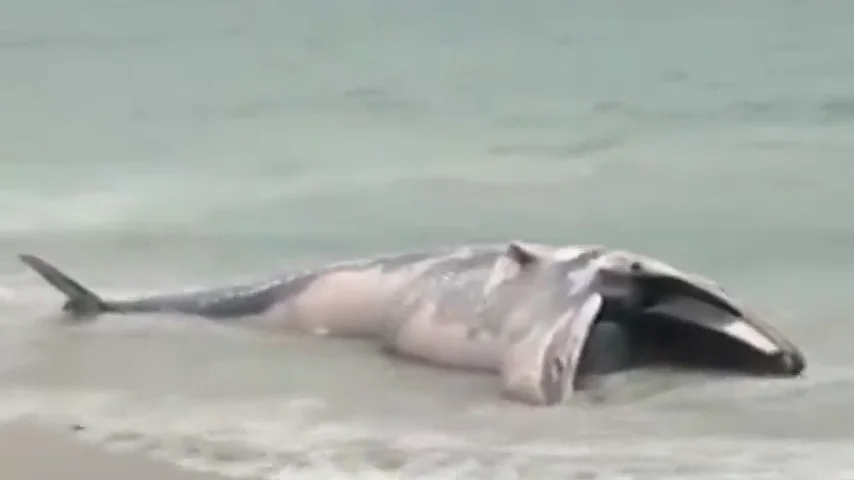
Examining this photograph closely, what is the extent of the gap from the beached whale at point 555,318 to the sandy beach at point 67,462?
0.81 metres

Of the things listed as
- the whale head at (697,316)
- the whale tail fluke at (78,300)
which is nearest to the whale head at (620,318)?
the whale head at (697,316)

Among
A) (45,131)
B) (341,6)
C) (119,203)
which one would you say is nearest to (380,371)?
(119,203)

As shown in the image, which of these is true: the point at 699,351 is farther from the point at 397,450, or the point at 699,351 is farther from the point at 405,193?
the point at 405,193

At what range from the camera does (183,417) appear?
365 cm

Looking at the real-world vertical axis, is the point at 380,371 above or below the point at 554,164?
below

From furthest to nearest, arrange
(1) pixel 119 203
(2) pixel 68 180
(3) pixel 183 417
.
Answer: (2) pixel 68 180, (1) pixel 119 203, (3) pixel 183 417

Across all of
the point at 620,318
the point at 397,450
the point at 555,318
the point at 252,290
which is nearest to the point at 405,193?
the point at 252,290

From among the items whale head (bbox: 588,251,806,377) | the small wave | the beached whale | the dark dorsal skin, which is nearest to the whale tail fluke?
the dark dorsal skin

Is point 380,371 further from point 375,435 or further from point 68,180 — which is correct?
point 68,180

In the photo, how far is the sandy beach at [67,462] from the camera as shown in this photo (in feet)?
10.6

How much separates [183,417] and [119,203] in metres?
3.21

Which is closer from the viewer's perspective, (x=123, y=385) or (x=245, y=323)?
(x=123, y=385)

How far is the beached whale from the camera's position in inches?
144

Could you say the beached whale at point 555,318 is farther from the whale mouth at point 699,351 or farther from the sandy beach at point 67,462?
the sandy beach at point 67,462
